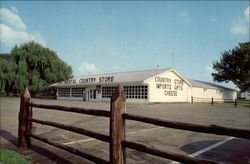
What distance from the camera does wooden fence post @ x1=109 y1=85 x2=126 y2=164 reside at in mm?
3053

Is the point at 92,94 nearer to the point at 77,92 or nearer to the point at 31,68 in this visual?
the point at 77,92

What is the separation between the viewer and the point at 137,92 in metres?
27.3

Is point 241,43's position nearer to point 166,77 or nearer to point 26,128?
point 166,77

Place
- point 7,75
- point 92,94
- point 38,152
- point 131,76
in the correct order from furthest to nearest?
point 7,75
point 92,94
point 131,76
point 38,152

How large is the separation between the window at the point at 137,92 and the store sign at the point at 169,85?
1.99m

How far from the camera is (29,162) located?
13.3 ft

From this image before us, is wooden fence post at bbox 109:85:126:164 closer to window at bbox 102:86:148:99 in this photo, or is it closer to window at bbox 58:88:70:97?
window at bbox 102:86:148:99

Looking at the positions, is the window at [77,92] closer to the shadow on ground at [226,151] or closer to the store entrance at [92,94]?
the store entrance at [92,94]

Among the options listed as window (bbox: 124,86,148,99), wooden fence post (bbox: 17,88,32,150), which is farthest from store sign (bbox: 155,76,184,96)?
wooden fence post (bbox: 17,88,32,150)

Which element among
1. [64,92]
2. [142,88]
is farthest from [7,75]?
[142,88]

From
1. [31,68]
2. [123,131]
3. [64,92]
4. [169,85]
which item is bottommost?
[123,131]

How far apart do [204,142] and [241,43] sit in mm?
48623

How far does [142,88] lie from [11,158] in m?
23.0

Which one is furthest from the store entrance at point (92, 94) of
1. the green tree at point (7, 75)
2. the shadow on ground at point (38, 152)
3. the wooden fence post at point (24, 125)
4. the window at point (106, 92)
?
the wooden fence post at point (24, 125)
